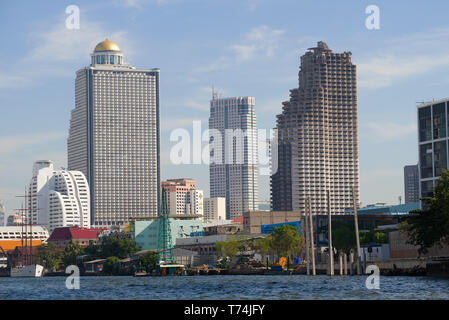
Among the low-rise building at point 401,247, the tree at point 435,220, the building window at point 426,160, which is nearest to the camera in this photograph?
the tree at point 435,220

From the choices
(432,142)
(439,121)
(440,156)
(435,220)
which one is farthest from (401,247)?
(435,220)

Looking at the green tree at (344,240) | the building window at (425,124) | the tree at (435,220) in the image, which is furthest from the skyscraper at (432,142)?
the tree at (435,220)

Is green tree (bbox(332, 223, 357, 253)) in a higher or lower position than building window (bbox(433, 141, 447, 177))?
lower

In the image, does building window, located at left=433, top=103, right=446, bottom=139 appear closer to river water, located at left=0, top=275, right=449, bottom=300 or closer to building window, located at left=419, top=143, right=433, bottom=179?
building window, located at left=419, top=143, right=433, bottom=179

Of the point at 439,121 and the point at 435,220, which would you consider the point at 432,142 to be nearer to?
the point at 439,121

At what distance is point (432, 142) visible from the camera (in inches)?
6609

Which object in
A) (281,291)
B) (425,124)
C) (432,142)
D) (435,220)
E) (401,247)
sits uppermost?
(425,124)

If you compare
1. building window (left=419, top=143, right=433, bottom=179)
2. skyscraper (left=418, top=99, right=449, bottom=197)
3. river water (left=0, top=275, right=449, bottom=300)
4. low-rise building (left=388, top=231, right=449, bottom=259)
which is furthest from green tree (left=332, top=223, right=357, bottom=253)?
river water (left=0, top=275, right=449, bottom=300)

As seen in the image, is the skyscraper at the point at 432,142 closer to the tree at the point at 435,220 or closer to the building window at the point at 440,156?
the building window at the point at 440,156

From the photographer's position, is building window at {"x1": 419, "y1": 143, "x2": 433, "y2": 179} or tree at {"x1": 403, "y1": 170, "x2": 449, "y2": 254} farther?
building window at {"x1": 419, "y1": 143, "x2": 433, "y2": 179}

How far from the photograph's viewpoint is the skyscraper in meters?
165

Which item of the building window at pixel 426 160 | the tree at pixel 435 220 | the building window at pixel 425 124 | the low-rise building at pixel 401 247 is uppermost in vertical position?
the building window at pixel 425 124

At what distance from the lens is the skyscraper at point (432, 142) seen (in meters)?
165
